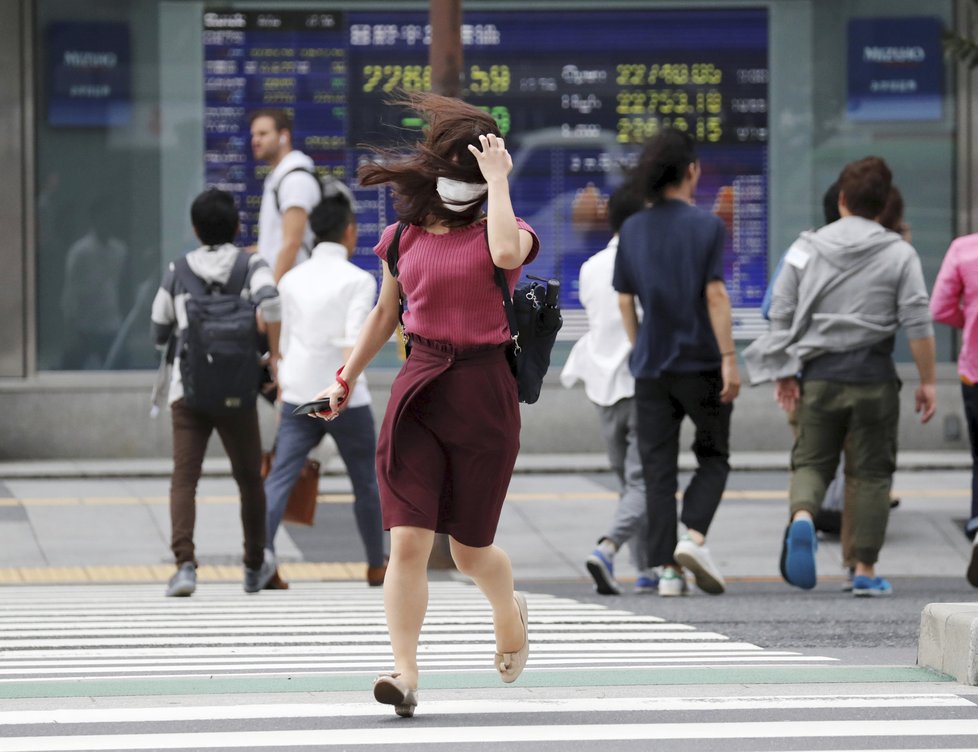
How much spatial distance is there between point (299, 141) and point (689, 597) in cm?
685

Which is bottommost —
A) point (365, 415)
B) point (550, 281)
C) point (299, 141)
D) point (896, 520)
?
point (896, 520)

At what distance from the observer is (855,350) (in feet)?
28.2

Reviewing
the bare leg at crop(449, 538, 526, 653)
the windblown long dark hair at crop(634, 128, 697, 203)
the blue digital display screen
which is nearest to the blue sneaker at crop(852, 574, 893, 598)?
the windblown long dark hair at crop(634, 128, 697, 203)

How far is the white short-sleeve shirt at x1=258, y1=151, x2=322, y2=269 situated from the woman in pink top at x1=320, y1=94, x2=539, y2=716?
5.08 m

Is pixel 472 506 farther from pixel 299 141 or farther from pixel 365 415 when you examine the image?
pixel 299 141

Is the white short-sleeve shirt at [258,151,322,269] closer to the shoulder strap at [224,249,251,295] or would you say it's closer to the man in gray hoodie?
the shoulder strap at [224,249,251,295]

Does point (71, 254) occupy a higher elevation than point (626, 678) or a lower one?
higher

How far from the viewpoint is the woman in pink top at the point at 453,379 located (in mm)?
4965

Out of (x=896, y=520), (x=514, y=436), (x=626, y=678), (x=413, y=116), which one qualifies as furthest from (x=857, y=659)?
(x=413, y=116)

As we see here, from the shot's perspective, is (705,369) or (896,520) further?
(896,520)

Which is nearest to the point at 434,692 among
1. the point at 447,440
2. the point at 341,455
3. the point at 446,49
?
the point at 447,440

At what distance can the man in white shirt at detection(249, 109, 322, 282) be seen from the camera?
10.2 meters

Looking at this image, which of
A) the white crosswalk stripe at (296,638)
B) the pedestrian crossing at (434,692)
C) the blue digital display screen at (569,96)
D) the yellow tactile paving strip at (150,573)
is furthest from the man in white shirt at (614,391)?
the blue digital display screen at (569,96)

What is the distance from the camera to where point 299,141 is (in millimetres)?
14594
